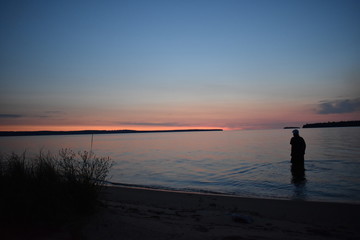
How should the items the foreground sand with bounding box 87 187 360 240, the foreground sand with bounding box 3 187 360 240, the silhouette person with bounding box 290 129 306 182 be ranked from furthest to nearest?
the silhouette person with bounding box 290 129 306 182, the foreground sand with bounding box 87 187 360 240, the foreground sand with bounding box 3 187 360 240

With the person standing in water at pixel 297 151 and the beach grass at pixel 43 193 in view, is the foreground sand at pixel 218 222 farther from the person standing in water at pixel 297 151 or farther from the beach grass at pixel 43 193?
the person standing in water at pixel 297 151

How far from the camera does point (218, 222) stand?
6.08 metres

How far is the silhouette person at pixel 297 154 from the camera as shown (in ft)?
45.8

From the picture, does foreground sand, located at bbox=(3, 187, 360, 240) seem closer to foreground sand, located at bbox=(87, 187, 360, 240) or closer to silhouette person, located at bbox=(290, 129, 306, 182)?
foreground sand, located at bbox=(87, 187, 360, 240)

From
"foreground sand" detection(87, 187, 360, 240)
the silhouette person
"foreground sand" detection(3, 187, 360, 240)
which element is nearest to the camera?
"foreground sand" detection(3, 187, 360, 240)

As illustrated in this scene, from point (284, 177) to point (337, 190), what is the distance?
3.47 meters

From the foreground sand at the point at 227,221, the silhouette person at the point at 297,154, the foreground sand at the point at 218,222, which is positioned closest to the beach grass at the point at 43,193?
the foreground sand at the point at 218,222

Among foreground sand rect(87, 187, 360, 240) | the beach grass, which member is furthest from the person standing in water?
the beach grass

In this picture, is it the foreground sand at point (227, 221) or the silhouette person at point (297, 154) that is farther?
the silhouette person at point (297, 154)

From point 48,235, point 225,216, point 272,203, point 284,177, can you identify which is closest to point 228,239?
point 225,216

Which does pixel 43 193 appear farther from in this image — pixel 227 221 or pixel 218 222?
pixel 227 221

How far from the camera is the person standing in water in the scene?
45.9 ft

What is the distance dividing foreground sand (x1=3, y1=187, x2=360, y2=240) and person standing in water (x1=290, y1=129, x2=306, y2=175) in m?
6.09

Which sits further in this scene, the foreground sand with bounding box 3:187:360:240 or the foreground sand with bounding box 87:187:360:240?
the foreground sand with bounding box 87:187:360:240
